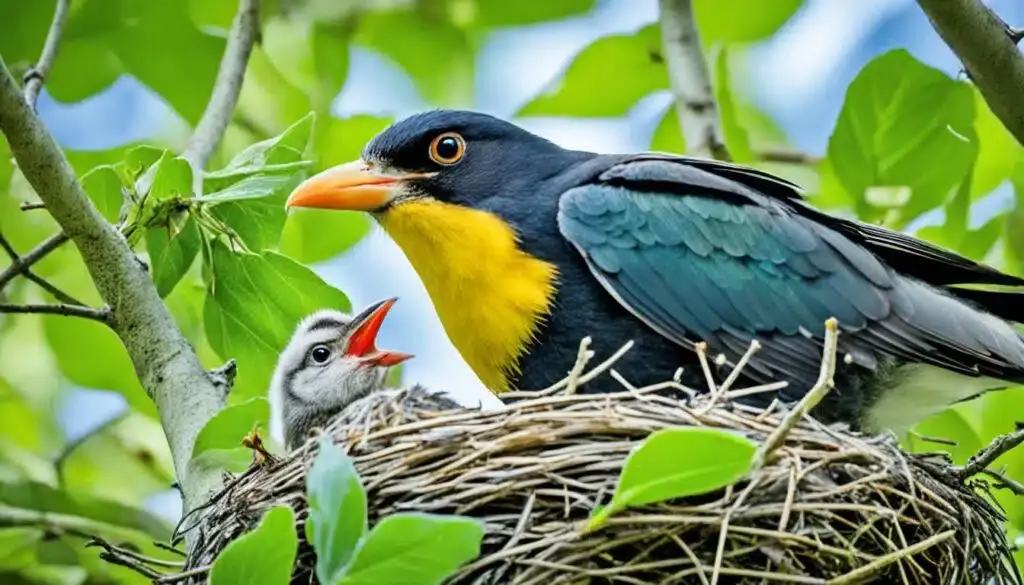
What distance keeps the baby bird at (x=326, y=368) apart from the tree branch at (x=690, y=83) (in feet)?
4.08

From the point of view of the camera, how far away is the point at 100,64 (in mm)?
5863

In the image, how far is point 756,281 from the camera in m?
4.77

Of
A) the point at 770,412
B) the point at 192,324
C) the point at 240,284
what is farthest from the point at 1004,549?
the point at 192,324

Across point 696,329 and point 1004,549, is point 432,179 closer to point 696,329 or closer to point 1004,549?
point 696,329

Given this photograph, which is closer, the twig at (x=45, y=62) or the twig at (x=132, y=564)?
the twig at (x=132, y=564)

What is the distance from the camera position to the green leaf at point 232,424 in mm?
4184

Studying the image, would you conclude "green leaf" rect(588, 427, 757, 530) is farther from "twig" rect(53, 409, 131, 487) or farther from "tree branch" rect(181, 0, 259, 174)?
"twig" rect(53, 409, 131, 487)

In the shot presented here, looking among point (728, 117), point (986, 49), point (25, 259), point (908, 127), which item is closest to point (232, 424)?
point (25, 259)

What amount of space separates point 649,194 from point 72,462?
2.92 metres

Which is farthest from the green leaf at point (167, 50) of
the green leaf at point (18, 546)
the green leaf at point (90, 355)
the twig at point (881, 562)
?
the twig at point (881, 562)

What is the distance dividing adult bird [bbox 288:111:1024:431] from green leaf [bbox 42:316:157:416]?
116 centimetres

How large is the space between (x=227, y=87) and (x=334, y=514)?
2.81 meters

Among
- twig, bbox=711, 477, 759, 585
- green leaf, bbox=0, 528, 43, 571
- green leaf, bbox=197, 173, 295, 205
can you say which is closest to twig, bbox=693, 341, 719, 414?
twig, bbox=711, 477, 759, 585

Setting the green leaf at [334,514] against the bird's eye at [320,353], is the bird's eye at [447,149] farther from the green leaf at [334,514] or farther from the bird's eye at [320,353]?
the green leaf at [334,514]
